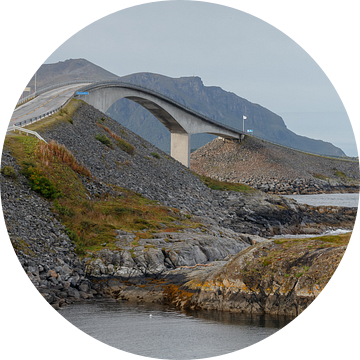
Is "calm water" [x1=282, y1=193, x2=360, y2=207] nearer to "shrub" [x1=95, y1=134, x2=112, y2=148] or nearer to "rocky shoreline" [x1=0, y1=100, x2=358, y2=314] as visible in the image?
"rocky shoreline" [x1=0, y1=100, x2=358, y2=314]

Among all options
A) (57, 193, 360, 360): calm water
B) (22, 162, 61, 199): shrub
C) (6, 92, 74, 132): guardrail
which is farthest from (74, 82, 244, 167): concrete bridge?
(57, 193, 360, 360): calm water

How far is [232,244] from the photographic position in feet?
84.7

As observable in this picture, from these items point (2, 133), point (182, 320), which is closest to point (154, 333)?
point (182, 320)

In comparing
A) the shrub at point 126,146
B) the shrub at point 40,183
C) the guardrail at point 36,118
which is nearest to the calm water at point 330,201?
the shrub at point 126,146

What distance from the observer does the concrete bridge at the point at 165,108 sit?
6175cm

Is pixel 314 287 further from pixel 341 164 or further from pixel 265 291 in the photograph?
pixel 341 164

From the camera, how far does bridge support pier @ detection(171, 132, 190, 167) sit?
279ft

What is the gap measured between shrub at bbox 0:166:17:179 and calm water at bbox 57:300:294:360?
11088 mm

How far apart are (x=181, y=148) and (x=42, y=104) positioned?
36.1 meters

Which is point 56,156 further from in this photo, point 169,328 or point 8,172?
point 169,328

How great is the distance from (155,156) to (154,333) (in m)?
37.7

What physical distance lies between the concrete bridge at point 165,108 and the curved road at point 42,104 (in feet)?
11.3

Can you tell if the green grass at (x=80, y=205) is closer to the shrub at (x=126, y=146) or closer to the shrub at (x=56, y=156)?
the shrub at (x=56, y=156)

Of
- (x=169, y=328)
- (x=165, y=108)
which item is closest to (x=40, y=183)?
(x=169, y=328)
